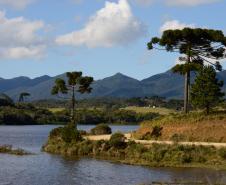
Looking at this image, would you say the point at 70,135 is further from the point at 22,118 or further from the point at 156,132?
the point at 22,118

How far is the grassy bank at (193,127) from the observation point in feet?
189

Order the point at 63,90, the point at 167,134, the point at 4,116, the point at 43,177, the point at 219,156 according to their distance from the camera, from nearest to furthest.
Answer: the point at 43,177, the point at 219,156, the point at 167,134, the point at 63,90, the point at 4,116

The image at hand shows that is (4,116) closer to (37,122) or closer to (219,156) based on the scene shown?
(37,122)

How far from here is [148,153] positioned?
5262 centimetres

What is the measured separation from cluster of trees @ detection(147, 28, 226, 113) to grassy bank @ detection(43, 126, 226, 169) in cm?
910

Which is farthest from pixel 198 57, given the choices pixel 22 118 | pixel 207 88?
pixel 22 118

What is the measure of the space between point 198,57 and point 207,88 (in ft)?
25.5

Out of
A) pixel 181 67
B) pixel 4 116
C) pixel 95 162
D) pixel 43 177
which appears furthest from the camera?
pixel 4 116

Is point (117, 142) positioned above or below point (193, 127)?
below

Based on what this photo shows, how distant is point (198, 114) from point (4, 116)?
136 m

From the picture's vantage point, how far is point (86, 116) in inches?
7835

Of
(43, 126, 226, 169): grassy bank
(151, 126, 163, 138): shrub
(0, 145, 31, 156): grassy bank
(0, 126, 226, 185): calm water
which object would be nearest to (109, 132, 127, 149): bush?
(43, 126, 226, 169): grassy bank

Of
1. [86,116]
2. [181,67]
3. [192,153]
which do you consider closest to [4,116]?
[86,116]

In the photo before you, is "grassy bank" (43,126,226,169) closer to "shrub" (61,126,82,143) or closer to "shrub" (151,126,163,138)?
"shrub" (61,126,82,143)
